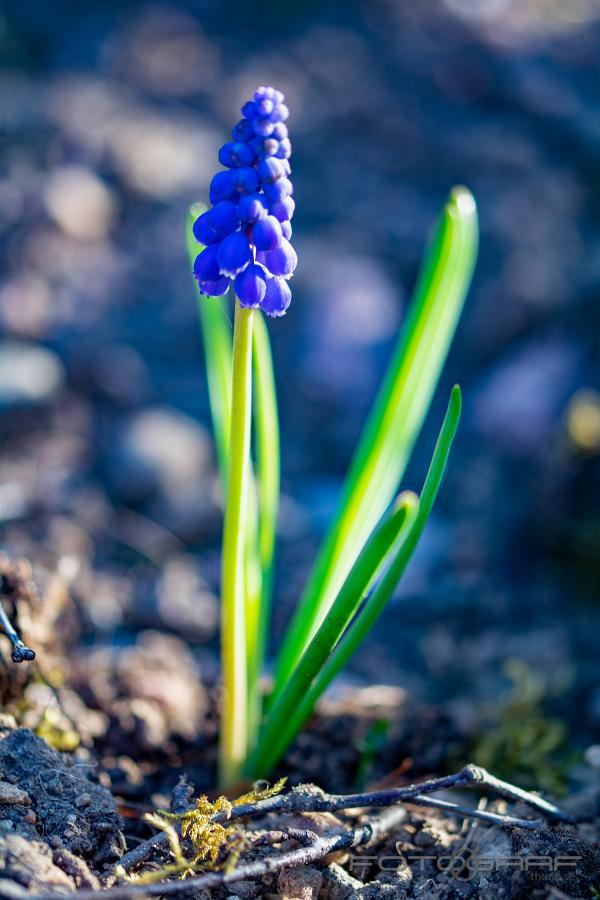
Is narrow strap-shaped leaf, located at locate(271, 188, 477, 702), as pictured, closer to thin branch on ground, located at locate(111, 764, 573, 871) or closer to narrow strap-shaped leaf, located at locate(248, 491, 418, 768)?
narrow strap-shaped leaf, located at locate(248, 491, 418, 768)

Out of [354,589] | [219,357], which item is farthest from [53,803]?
[219,357]

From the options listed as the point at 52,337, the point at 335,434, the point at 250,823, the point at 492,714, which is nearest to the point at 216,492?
the point at 335,434

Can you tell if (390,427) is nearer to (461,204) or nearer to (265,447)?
(265,447)

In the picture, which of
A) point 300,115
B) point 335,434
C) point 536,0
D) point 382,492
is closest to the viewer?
point 382,492

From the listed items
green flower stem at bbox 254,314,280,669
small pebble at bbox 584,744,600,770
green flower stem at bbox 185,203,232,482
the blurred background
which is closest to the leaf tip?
green flower stem at bbox 254,314,280,669

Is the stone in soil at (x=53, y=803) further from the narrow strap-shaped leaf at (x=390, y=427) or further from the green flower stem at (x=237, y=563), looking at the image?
the narrow strap-shaped leaf at (x=390, y=427)

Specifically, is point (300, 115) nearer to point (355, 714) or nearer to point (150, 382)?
point (150, 382)
